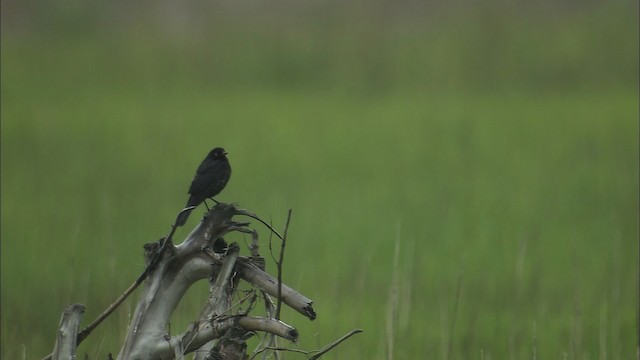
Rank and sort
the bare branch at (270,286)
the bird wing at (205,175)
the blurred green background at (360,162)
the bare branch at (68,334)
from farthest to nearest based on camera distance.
Answer: 1. the blurred green background at (360,162)
2. the bird wing at (205,175)
3. the bare branch at (68,334)
4. the bare branch at (270,286)

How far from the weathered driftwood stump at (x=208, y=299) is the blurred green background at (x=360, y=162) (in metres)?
1.08

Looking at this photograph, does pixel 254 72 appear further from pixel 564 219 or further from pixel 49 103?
pixel 564 219

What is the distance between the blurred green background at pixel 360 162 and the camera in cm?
541

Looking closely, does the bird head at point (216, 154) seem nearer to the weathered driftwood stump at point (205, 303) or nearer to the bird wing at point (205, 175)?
the bird wing at point (205, 175)

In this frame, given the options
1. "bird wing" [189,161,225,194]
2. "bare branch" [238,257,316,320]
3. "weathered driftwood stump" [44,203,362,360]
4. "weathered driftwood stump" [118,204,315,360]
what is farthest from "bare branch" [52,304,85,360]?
"bird wing" [189,161,225,194]

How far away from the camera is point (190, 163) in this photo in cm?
Answer: 902

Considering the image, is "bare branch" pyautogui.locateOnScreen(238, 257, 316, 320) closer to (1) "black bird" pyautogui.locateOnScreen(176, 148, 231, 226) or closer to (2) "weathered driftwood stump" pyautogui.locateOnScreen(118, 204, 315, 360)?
(2) "weathered driftwood stump" pyautogui.locateOnScreen(118, 204, 315, 360)

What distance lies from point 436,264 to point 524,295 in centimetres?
64

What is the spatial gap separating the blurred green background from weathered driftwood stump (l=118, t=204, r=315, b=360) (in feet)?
3.54

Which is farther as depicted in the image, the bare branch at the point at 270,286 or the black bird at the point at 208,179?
the black bird at the point at 208,179

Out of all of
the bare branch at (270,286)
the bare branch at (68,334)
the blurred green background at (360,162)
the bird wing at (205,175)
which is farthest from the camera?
the blurred green background at (360,162)

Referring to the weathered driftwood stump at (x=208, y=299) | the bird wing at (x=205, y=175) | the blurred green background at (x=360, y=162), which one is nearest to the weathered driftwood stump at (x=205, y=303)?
the weathered driftwood stump at (x=208, y=299)

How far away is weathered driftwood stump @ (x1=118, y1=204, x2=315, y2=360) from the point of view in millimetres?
2195

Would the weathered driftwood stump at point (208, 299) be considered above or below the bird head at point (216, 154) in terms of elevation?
below
